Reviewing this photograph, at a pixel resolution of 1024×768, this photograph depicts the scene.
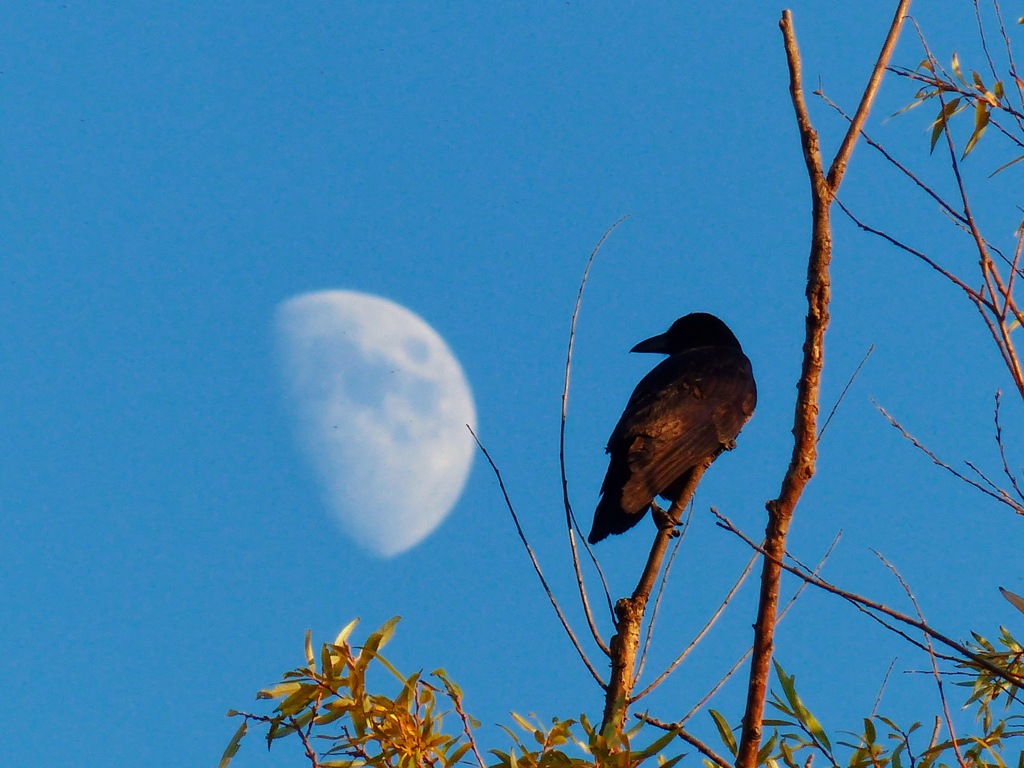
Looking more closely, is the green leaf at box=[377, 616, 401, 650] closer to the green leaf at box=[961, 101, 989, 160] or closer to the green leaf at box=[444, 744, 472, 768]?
the green leaf at box=[444, 744, 472, 768]

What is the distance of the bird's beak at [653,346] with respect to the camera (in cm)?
668

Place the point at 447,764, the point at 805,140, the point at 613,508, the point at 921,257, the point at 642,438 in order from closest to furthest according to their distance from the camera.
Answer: the point at 921,257
the point at 447,764
the point at 805,140
the point at 613,508
the point at 642,438

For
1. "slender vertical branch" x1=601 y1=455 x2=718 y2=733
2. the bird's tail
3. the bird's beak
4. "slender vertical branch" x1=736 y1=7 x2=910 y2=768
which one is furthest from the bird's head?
"slender vertical branch" x1=736 y1=7 x2=910 y2=768

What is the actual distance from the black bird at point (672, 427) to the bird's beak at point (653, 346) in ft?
1.80

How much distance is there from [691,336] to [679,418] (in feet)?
5.41

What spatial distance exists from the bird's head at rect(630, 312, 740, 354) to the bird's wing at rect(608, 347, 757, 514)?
55cm

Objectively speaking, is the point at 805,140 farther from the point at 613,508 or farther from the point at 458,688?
the point at 613,508

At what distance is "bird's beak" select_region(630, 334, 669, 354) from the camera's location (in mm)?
6680

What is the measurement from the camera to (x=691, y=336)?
662 cm

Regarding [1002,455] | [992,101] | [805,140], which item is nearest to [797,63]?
[805,140]

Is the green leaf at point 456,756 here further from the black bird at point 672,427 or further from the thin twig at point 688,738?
the black bird at point 672,427

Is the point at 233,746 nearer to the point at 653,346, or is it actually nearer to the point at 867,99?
the point at 867,99

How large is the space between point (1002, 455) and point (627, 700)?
117cm

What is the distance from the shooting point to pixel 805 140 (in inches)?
107
